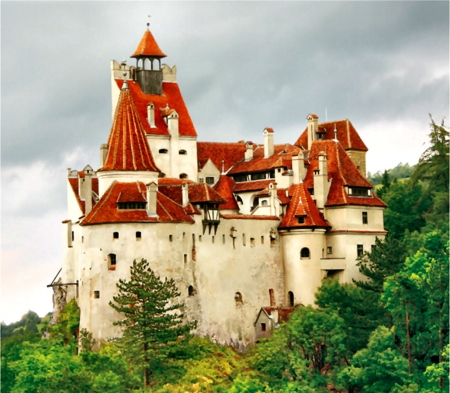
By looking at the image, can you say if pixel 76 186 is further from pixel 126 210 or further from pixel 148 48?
pixel 148 48

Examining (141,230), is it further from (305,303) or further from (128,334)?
(305,303)

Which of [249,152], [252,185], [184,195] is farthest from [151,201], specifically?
[249,152]

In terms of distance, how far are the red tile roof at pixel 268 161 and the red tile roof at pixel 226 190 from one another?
124 centimetres

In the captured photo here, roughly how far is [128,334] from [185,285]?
6219 millimetres

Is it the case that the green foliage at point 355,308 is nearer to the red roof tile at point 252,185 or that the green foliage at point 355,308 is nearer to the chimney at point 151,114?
the red roof tile at point 252,185

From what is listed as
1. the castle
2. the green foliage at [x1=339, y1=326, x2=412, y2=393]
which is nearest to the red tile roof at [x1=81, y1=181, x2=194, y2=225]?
the castle

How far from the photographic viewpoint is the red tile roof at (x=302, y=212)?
3969 inches

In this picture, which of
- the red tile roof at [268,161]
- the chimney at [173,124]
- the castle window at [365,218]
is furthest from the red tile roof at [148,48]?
the castle window at [365,218]

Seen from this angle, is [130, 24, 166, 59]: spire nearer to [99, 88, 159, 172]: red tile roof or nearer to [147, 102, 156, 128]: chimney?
[147, 102, 156, 128]: chimney

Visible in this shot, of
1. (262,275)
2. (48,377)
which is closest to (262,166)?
(262,275)

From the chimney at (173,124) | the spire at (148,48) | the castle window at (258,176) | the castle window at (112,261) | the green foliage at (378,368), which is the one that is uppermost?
the spire at (148,48)

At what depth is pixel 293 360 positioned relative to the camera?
92312 mm

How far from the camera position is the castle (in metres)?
93.1

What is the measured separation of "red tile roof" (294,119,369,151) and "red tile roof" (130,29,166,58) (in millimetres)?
13527
